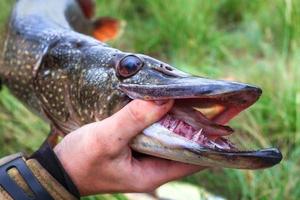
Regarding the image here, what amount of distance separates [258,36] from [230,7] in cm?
45

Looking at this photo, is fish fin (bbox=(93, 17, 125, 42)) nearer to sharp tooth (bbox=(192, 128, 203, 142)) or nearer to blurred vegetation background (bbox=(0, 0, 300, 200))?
blurred vegetation background (bbox=(0, 0, 300, 200))

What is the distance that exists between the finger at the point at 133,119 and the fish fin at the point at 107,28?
74.4 inches

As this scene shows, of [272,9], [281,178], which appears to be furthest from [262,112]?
[272,9]

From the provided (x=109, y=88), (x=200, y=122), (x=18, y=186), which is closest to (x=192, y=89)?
(x=200, y=122)

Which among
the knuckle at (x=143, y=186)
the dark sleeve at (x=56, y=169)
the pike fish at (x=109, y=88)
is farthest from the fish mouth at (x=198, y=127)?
the dark sleeve at (x=56, y=169)

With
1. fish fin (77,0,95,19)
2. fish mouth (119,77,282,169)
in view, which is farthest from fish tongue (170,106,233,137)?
fish fin (77,0,95,19)

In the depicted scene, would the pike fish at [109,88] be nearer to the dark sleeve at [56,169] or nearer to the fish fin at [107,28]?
the dark sleeve at [56,169]

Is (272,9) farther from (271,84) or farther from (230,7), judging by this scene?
(271,84)

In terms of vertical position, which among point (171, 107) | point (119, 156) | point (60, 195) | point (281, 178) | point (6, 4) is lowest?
point (281, 178)

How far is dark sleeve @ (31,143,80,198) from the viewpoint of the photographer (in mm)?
1533

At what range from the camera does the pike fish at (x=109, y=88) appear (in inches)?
50.4

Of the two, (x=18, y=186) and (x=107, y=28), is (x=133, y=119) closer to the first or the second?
(x=18, y=186)

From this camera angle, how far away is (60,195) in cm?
151

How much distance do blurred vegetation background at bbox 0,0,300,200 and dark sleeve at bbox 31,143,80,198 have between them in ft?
1.43
